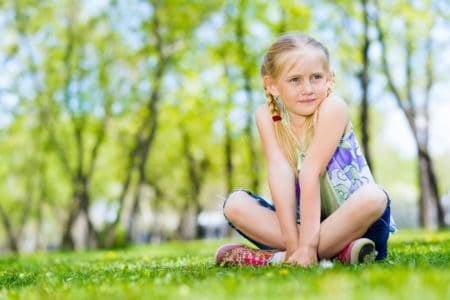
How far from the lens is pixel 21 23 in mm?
A: 28391

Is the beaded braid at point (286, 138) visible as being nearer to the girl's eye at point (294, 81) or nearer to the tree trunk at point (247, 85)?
the girl's eye at point (294, 81)

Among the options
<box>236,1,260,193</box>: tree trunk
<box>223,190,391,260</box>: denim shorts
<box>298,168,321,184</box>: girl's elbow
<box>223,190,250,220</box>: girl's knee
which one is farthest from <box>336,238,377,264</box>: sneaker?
<box>236,1,260,193</box>: tree trunk

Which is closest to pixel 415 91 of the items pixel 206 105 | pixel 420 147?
pixel 420 147

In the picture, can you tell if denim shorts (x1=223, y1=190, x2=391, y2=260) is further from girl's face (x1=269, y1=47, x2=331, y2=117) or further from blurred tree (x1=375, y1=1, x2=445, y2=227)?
blurred tree (x1=375, y1=1, x2=445, y2=227)

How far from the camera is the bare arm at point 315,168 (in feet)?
18.8

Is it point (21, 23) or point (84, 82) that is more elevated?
point (21, 23)

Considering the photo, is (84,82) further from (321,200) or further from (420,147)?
(321,200)

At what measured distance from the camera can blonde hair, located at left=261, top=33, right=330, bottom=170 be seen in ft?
20.2

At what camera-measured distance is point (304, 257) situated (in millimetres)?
5672

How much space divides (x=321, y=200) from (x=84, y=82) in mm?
25790

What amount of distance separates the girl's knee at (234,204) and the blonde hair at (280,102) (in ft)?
1.76

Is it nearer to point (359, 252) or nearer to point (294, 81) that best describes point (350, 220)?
point (359, 252)

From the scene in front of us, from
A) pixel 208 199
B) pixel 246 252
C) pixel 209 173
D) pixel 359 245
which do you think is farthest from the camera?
pixel 208 199

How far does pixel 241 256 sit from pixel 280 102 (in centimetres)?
138
